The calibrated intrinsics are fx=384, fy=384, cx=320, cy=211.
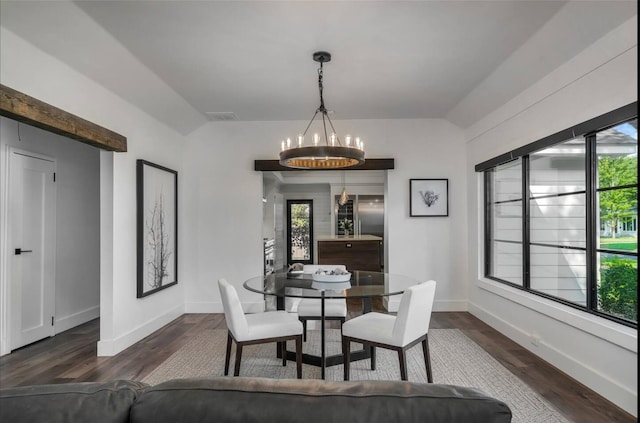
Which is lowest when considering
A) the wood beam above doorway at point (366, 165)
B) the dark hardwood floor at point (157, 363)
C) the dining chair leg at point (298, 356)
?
the dark hardwood floor at point (157, 363)

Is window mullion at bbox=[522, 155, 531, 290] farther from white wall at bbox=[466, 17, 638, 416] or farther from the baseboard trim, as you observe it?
the baseboard trim

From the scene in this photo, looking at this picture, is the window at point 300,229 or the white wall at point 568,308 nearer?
the white wall at point 568,308

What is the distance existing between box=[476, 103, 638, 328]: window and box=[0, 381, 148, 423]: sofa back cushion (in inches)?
115

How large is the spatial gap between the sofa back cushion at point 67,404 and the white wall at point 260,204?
Answer: 14.1 ft

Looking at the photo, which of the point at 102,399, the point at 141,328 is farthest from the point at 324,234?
the point at 102,399

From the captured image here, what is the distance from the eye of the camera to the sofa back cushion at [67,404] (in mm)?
975

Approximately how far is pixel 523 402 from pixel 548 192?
188cm

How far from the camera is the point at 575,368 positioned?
293 cm

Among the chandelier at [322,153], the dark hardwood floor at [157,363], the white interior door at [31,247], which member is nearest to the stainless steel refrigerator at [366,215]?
the dark hardwood floor at [157,363]

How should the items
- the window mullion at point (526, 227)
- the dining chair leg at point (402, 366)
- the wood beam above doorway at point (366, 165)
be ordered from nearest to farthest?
the dining chair leg at point (402, 366), the window mullion at point (526, 227), the wood beam above doorway at point (366, 165)

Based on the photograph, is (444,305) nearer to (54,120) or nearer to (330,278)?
(330,278)

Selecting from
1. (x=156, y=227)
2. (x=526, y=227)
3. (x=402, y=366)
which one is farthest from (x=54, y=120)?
(x=526, y=227)

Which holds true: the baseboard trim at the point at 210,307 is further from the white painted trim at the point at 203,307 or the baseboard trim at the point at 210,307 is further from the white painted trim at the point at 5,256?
the white painted trim at the point at 5,256

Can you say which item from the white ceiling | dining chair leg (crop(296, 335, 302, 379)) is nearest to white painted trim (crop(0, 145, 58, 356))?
the white ceiling
